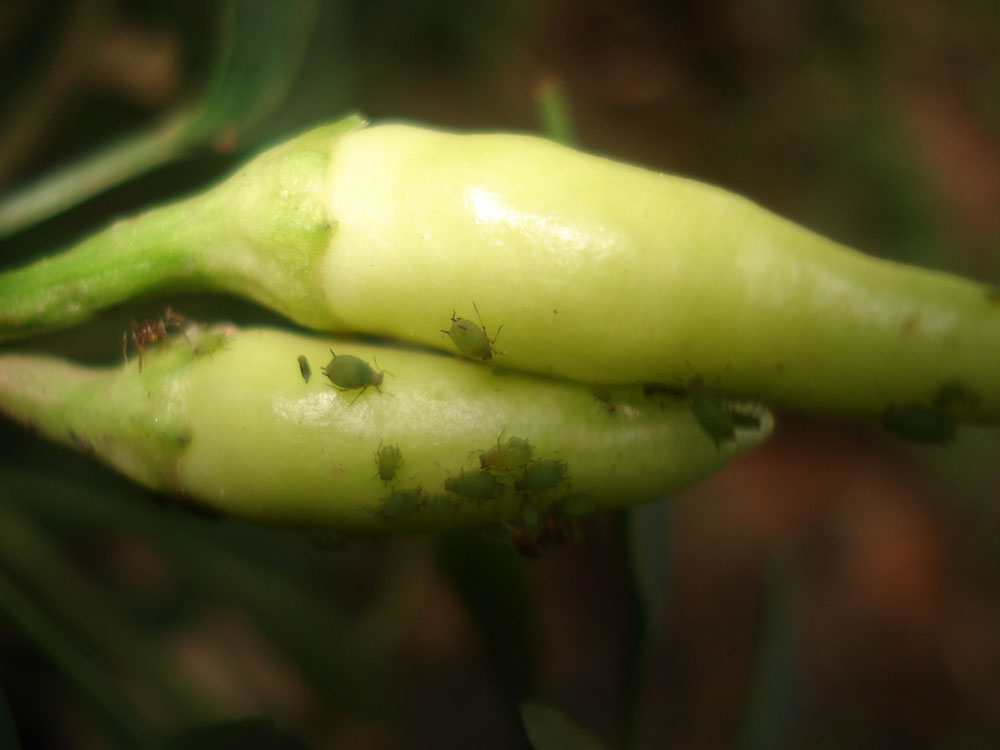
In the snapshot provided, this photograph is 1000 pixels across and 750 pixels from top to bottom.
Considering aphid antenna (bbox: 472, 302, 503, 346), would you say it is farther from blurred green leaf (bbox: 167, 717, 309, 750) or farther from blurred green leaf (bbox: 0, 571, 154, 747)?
blurred green leaf (bbox: 0, 571, 154, 747)

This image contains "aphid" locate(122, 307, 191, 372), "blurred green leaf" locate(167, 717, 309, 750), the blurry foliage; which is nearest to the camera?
"aphid" locate(122, 307, 191, 372)

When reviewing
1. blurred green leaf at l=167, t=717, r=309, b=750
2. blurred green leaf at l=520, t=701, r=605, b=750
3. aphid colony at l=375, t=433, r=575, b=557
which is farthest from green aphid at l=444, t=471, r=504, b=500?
blurred green leaf at l=167, t=717, r=309, b=750

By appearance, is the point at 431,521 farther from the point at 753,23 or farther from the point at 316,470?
the point at 753,23

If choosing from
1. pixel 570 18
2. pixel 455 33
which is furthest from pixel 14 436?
pixel 570 18

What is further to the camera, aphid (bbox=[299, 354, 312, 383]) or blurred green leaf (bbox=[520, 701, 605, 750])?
blurred green leaf (bbox=[520, 701, 605, 750])

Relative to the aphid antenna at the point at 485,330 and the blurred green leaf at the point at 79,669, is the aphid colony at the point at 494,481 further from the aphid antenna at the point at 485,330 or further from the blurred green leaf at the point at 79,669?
the blurred green leaf at the point at 79,669

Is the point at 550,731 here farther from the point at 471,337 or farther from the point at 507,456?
the point at 471,337
